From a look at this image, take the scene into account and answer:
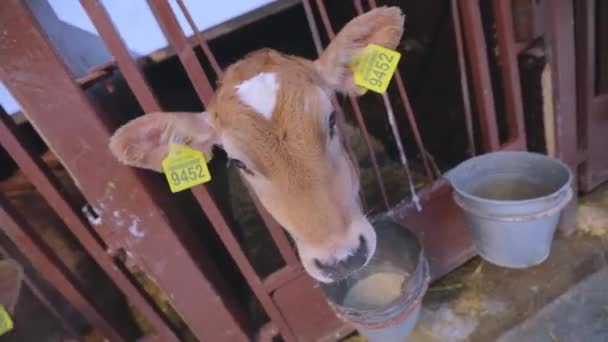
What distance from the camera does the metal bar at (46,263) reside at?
5.76ft

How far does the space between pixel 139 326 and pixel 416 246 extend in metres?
1.64

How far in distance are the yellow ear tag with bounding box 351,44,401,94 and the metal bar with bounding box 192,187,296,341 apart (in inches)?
26.8

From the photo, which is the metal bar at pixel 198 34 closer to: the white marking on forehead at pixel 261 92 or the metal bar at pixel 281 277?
Answer: the white marking on forehead at pixel 261 92

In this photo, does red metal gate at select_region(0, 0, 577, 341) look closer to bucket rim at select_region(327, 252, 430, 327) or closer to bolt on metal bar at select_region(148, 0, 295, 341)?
bolt on metal bar at select_region(148, 0, 295, 341)

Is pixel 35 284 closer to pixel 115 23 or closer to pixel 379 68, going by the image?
pixel 115 23

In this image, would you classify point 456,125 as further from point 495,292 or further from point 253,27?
point 253,27

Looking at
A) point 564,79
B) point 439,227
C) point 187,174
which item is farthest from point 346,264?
point 564,79

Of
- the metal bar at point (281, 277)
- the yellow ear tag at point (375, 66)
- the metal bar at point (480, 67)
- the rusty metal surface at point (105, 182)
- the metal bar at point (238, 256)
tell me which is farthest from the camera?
the metal bar at point (281, 277)

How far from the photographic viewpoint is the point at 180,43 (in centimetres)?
165

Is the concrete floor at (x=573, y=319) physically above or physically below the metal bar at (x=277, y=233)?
below

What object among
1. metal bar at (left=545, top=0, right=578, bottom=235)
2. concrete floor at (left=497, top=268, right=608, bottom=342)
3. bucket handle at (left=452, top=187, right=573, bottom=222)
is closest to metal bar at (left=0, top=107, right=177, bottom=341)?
bucket handle at (left=452, top=187, right=573, bottom=222)

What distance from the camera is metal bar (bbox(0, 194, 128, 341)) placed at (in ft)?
5.76

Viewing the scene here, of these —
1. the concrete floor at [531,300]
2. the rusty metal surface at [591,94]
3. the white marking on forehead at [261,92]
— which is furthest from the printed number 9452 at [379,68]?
the concrete floor at [531,300]

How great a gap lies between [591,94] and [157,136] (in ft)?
6.18
